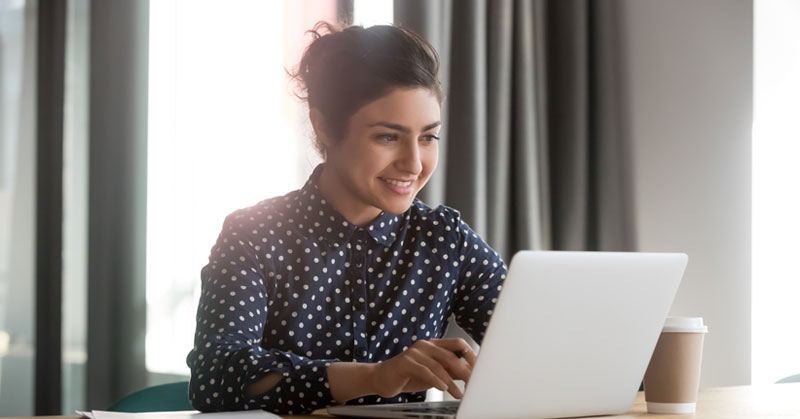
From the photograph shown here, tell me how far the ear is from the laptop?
1.95ft

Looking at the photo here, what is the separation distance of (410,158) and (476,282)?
31 cm

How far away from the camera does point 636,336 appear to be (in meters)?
1.10

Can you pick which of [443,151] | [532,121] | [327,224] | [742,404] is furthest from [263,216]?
[532,121]

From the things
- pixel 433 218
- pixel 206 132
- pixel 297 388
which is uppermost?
pixel 206 132

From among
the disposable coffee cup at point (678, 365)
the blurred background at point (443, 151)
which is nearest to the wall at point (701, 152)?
the blurred background at point (443, 151)

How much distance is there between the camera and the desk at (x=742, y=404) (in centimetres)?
114

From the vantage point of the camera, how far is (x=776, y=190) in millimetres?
2414

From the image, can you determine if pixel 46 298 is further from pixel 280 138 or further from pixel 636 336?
pixel 636 336

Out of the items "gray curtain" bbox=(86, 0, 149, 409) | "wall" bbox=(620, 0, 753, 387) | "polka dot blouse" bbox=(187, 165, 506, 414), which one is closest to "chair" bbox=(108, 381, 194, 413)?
"polka dot blouse" bbox=(187, 165, 506, 414)

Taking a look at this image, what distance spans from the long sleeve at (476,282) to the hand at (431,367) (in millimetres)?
598

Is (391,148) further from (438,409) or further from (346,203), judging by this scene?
(438,409)

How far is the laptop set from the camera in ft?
3.18

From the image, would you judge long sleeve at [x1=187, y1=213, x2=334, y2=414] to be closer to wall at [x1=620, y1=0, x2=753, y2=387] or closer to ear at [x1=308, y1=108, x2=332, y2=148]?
ear at [x1=308, y1=108, x2=332, y2=148]

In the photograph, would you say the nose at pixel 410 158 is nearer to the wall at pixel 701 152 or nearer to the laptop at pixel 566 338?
the laptop at pixel 566 338
